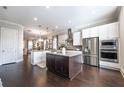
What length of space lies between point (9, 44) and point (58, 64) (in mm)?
4180

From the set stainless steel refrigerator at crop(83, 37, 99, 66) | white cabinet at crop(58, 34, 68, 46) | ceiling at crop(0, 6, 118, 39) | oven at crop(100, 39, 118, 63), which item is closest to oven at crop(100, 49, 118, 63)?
oven at crop(100, 39, 118, 63)

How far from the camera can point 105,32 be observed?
4441 mm

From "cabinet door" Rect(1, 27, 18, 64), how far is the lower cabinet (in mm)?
3294

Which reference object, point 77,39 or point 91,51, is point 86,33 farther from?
point 91,51

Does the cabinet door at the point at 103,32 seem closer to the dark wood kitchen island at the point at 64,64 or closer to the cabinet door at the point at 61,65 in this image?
the dark wood kitchen island at the point at 64,64

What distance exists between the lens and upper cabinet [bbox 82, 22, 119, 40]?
13.4 feet

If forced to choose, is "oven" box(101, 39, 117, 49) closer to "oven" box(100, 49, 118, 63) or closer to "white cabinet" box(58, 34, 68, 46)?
"oven" box(100, 49, 118, 63)

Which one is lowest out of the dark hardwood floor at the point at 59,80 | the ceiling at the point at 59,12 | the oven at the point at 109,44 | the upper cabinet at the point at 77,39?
the dark hardwood floor at the point at 59,80

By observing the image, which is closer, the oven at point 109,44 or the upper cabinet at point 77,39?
the oven at point 109,44

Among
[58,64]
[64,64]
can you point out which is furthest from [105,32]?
[58,64]

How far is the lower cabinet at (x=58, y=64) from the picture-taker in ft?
9.90

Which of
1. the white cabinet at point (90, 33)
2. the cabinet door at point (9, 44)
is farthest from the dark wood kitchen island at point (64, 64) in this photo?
the cabinet door at point (9, 44)
